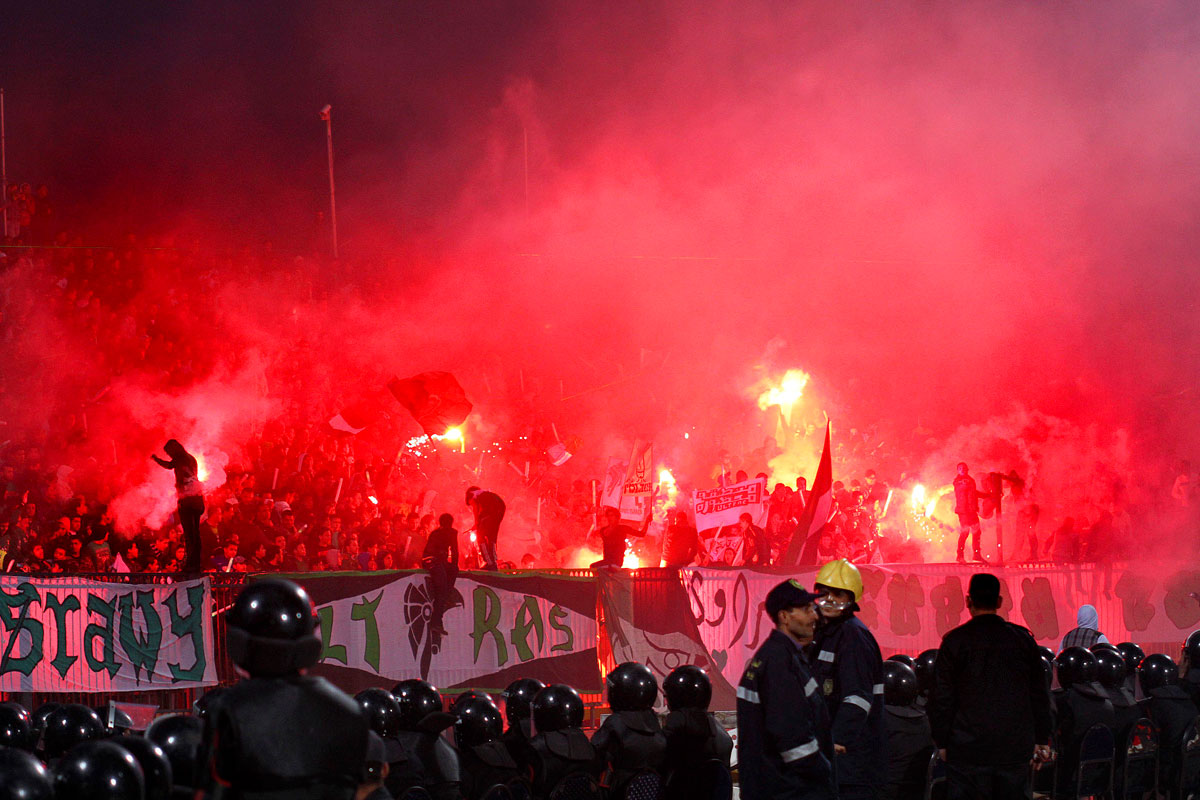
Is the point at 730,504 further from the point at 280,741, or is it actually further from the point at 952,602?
the point at 280,741

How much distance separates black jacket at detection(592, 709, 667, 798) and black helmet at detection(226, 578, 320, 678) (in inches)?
114

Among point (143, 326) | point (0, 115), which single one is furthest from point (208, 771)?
point (0, 115)

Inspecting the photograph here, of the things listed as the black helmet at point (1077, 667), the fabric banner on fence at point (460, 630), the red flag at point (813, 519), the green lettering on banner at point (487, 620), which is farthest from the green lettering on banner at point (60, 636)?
the red flag at point (813, 519)

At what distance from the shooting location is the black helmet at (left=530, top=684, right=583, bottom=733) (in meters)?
6.18

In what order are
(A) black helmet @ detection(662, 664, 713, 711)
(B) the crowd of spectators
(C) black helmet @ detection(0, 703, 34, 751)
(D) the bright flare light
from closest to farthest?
(C) black helmet @ detection(0, 703, 34, 751), (A) black helmet @ detection(662, 664, 713, 711), (B) the crowd of spectators, (D) the bright flare light

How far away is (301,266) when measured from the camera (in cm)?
2134

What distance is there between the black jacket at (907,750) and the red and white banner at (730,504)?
808 cm

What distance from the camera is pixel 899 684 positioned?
6.82 metres

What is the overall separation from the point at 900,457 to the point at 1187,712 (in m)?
19.3

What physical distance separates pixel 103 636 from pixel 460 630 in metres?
2.84

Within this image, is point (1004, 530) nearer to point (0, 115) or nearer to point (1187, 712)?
point (1187, 712)

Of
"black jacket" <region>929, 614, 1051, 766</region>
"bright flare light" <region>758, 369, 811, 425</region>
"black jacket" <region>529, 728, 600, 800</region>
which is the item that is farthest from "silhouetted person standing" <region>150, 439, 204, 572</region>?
"bright flare light" <region>758, 369, 811, 425</region>

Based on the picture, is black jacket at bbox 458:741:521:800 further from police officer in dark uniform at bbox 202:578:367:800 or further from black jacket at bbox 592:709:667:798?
police officer in dark uniform at bbox 202:578:367:800

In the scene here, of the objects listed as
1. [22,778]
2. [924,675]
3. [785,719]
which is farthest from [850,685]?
[22,778]
